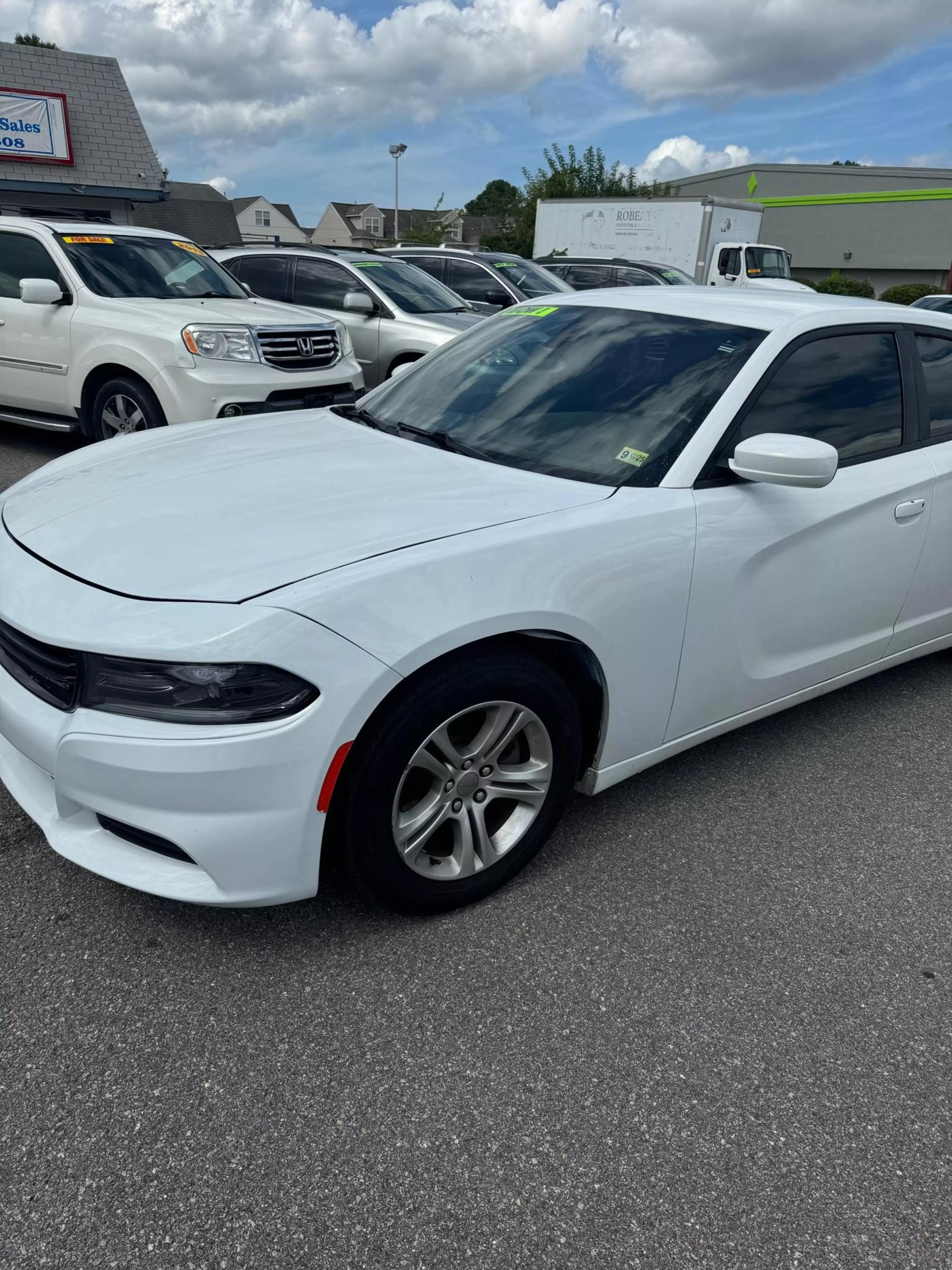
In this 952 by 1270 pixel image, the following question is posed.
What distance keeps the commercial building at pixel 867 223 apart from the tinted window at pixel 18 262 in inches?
1578

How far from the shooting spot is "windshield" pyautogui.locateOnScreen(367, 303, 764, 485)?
9.09ft

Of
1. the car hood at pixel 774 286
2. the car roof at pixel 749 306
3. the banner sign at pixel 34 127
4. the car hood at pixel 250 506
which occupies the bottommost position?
the car hood at pixel 250 506

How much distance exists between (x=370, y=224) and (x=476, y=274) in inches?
3351

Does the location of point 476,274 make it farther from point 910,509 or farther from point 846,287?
point 846,287

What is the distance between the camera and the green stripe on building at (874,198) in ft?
136

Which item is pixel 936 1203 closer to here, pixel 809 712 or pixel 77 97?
pixel 809 712

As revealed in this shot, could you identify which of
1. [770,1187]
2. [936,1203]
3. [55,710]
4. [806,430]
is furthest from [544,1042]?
[806,430]

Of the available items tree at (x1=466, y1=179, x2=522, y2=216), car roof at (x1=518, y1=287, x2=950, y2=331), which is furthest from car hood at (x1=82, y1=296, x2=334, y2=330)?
tree at (x1=466, y1=179, x2=522, y2=216)

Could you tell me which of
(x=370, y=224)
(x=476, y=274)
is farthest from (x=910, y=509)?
(x=370, y=224)

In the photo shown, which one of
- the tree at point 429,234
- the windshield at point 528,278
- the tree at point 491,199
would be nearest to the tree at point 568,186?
the tree at point 429,234

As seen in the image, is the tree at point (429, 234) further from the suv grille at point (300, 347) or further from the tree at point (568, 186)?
the suv grille at point (300, 347)

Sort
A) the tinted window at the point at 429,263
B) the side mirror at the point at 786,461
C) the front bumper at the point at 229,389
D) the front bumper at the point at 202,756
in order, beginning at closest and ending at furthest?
the front bumper at the point at 202,756
the side mirror at the point at 786,461
the front bumper at the point at 229,389
the tinted window at the point at 429,263

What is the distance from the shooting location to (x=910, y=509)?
3285 mm

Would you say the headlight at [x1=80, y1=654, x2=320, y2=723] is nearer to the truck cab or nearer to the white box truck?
the truck cab
